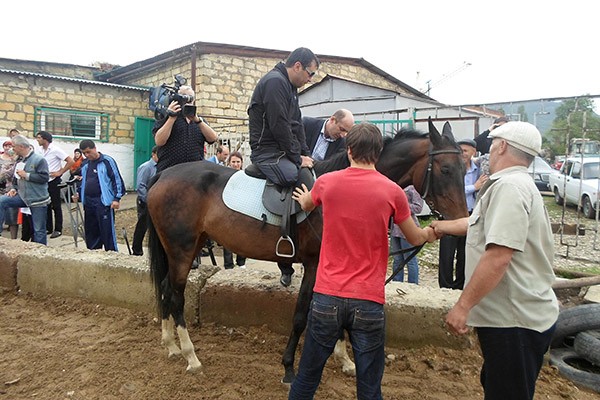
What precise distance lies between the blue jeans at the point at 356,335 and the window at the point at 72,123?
15.9 m

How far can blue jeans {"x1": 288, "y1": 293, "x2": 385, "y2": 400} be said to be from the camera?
7.60ft

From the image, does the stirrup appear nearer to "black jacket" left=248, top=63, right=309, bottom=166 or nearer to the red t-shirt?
"black jacket" left=248, top=63, right=309, bottom=166

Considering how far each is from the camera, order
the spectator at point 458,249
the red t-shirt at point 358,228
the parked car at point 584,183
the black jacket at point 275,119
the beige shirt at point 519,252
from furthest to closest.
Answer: the parked car at point 584,183 → the spectator at point 458,249 → the black jacket at point 275,119 → the red t-shirt at point 358,228 → the beige shirt at point 519,252

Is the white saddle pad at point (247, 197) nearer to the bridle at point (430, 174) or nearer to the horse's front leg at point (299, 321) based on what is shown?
the horse's front leg at point (299, 321)

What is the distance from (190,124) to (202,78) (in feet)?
37.8

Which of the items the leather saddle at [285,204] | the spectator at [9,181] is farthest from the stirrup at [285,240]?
the spectator at [9,181]

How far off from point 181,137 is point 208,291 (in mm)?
1652

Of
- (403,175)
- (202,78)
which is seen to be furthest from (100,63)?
(403,175)

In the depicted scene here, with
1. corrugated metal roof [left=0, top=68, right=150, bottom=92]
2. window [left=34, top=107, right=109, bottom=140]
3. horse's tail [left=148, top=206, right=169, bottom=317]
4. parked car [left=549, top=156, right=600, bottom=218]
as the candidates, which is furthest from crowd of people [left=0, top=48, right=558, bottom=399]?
window [left=34, top=107, right=109, bottom=140]

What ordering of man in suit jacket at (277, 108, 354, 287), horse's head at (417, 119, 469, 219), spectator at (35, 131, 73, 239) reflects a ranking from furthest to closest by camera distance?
spectator at (35, 131, 73, 239), man in suit jacket at (277, 108, 354, 287), horse's head at (417, 119, 469, 219)

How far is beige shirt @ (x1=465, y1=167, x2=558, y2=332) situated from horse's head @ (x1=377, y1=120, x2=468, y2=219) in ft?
3.54

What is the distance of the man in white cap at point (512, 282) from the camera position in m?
2.00

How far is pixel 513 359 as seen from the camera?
2078 mm

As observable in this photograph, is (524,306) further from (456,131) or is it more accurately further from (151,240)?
(456,131)
